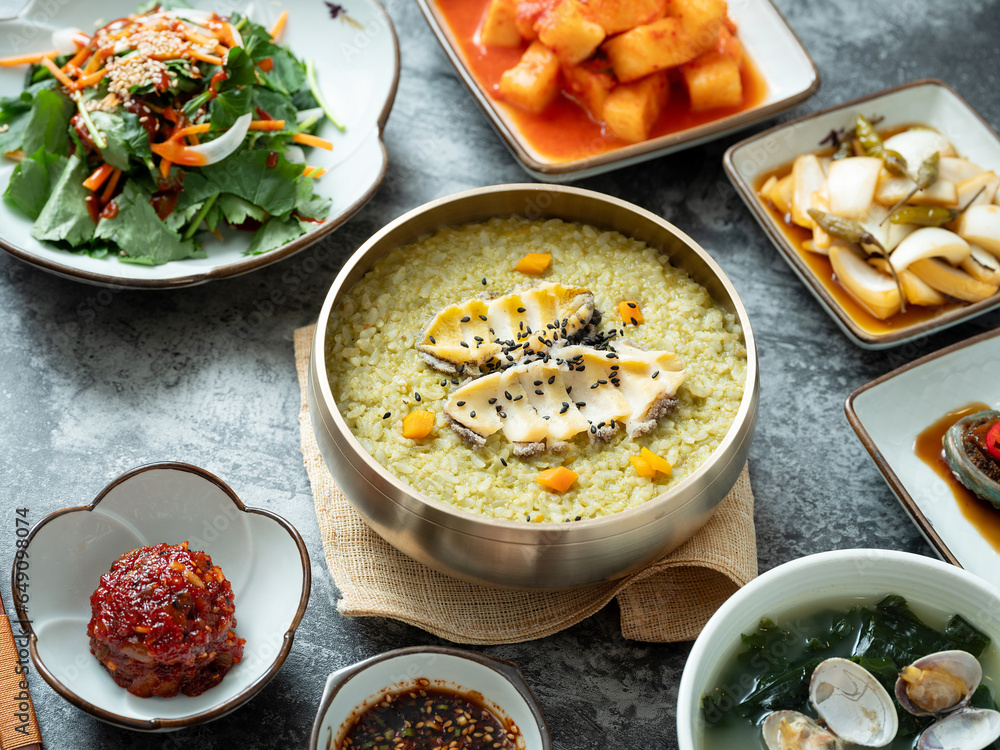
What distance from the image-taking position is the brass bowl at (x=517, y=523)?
2305 mm

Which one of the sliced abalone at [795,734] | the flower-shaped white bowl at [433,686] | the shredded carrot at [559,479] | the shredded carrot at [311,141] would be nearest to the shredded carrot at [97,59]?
the shredded carrot at [311,141]

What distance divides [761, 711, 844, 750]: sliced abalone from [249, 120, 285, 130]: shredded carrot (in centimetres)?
261

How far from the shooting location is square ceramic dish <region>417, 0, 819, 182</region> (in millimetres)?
3463

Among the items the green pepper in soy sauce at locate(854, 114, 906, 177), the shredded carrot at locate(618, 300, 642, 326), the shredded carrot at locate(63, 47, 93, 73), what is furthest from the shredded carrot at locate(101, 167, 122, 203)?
the green pepper in soy sauce at locate(854, 114, 906, 177)

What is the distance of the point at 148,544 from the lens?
265 cm

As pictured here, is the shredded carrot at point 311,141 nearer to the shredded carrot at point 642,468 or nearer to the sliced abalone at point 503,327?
the sliced abalone at point 503,327

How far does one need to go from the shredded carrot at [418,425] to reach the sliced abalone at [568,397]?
64 mm

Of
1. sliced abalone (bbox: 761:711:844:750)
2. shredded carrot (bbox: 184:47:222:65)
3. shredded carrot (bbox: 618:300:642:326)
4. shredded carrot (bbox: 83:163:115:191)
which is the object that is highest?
shredded carrot (bbox: 184:47:222:65)

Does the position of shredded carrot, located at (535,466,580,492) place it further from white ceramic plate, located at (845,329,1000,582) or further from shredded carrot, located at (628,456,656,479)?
white ceramic plate, located at (845,329,1000,582)

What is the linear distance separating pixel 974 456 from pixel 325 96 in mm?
2790

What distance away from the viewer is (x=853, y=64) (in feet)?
13.9

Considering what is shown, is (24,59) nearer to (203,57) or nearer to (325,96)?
(203,57)

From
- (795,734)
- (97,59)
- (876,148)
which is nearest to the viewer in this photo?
(795,734)

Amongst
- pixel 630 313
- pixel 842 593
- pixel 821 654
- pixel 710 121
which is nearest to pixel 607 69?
pixel 710 121
